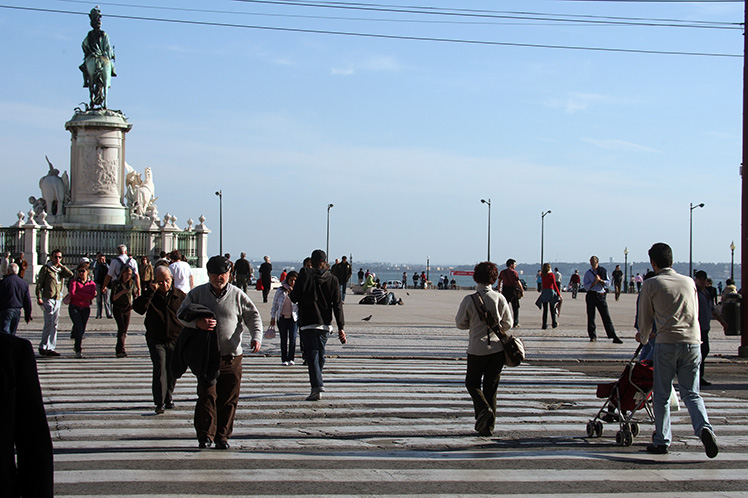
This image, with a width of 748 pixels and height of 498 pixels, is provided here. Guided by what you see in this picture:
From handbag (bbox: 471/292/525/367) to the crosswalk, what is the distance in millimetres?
719

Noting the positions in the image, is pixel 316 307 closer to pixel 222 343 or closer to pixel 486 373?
pixel 486 373

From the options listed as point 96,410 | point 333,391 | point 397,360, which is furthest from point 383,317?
point 96,410

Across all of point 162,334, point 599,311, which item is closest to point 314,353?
point 162,334

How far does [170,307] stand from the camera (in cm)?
1059

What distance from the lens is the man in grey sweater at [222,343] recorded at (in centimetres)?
814

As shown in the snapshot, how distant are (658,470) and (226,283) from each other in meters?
3.91

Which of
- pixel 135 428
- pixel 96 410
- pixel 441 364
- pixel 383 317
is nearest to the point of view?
pixel 135 428

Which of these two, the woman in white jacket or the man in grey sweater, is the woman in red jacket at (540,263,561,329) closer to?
the woman in white jacket

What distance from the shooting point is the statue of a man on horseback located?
136 ft

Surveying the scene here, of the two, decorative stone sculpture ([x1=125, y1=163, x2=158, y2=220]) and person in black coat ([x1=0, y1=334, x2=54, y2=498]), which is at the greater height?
decorative stone sculpture ([x1=125, y1=163, x2=158, y2=220])

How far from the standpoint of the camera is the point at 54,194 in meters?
41.3

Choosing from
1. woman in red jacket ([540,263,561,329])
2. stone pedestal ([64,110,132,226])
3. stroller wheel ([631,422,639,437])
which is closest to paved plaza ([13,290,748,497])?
stroller wheel ([631,422,639,437])

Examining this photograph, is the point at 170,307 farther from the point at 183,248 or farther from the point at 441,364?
the point at 183,248

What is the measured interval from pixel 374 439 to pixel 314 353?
2.63 m
